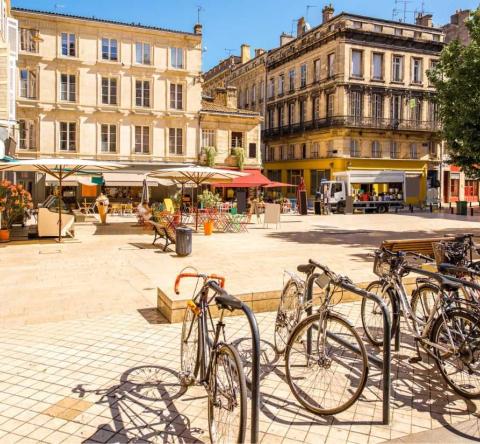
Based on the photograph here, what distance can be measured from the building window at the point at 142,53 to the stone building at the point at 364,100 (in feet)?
51.2

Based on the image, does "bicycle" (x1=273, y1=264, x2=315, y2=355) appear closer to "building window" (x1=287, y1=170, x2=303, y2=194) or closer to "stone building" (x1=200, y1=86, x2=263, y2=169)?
"stone building" (x1=200, y1=86, x2=263, y2=169)

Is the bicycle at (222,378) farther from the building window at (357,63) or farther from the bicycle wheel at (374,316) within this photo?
the building window at (357,63)

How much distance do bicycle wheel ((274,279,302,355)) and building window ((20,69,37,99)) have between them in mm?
29286

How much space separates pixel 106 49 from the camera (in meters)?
31.4

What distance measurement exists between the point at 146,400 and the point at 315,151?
40123 millimetres

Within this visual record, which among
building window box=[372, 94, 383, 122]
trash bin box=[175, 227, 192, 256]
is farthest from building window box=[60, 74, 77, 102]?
building window box=[372, 94, 383, 122]

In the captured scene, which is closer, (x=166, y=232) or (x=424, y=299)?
(x=424, y=299)

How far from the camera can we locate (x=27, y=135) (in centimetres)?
2997

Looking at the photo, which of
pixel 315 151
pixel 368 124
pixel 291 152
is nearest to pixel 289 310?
pixel 368 124

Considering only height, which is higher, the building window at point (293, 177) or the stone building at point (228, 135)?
the stone building at point (228, 135)

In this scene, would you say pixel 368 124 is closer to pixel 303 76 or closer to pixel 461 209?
pixel 303 76

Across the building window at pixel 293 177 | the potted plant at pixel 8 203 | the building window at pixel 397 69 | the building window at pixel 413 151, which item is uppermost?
the building window at pixel 397 69

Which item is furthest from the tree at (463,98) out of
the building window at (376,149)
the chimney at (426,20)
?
the chimney at (426,20)

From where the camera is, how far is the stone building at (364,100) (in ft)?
130
